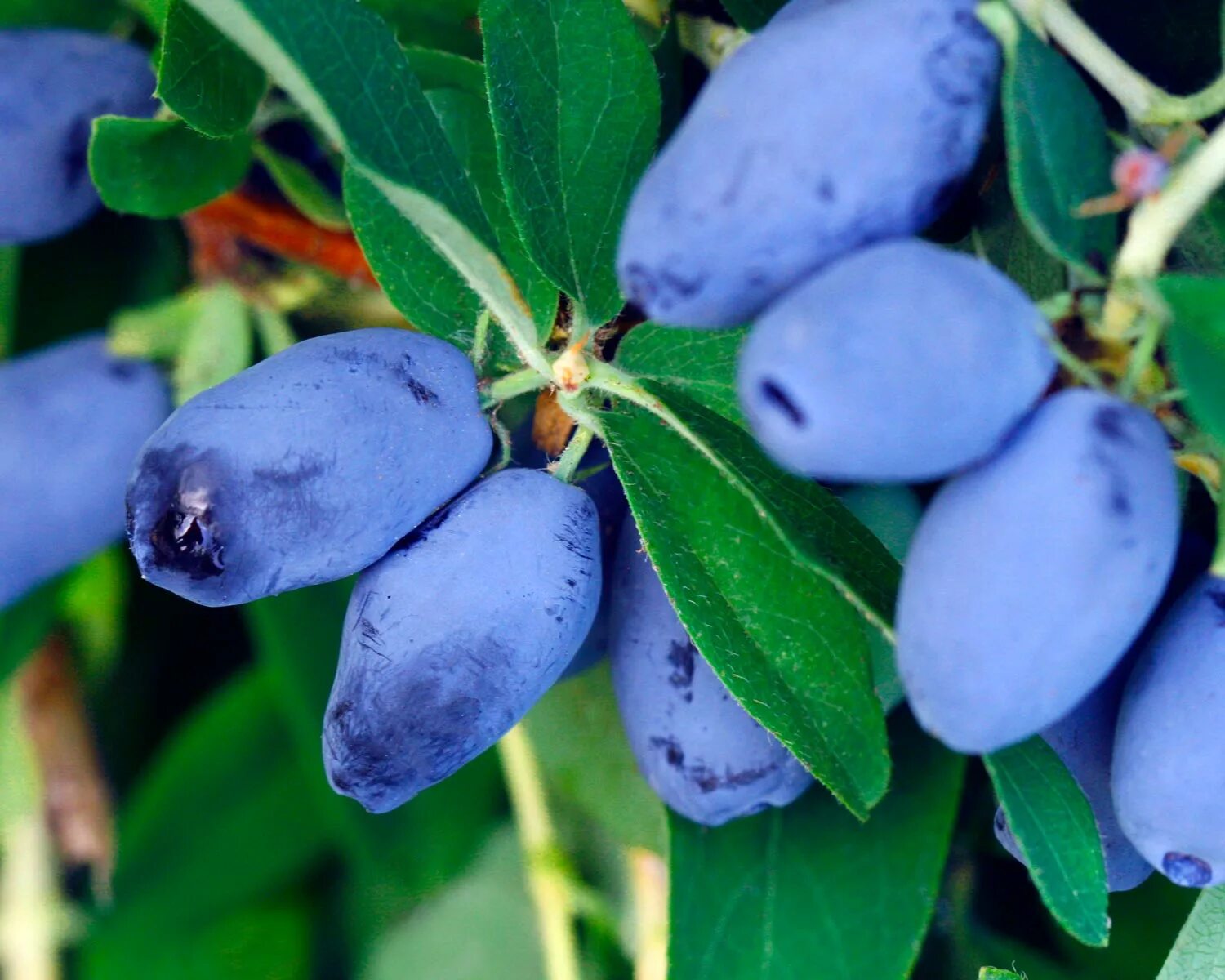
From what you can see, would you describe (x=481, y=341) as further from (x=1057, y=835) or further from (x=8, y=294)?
(x=8, y=294)

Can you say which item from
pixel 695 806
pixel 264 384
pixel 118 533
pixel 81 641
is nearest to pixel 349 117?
pixel 264 384

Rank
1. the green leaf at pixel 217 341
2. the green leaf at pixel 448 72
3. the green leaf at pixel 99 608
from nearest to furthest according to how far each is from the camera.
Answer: the green leaf at pixel 448 72, the green leaf at pixel 217 341, the green leaf at pixel 99 608

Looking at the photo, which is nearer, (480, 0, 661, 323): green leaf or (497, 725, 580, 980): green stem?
(480, 0, 661, 323): green leaf

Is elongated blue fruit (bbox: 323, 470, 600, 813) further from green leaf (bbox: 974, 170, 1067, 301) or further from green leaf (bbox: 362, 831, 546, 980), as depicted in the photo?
green leaf (bbox: 362, 831, 546, 980)

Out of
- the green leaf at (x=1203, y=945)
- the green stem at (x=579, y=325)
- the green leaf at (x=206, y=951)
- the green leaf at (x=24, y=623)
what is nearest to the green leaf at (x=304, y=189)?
the green stem at (x=579, y=325)

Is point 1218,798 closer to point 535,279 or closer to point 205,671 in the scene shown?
point 535,279

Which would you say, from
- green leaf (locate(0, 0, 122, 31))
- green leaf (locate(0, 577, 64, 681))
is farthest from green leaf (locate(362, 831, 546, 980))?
green leaf (locate(0, 0, 122, 31))

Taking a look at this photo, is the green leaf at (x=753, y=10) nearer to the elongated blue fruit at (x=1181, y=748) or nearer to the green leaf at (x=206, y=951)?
the elongated blue fruit at (x=1181, y=748)
